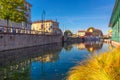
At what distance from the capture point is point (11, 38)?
41.1m

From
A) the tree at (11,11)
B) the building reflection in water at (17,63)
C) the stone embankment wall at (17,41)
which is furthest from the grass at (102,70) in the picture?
the tree at (11,11)

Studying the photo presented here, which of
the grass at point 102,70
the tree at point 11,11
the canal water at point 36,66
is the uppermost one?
the tree at point 11,11

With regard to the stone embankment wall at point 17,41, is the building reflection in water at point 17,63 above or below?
below

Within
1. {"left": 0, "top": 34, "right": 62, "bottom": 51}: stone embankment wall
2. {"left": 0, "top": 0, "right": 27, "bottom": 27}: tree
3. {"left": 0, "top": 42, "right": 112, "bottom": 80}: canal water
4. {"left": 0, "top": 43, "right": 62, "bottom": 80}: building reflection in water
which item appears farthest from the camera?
{"left": 0, "top": 0, "right": 27, "bottom": 27}: tree

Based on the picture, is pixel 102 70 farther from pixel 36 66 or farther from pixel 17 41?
pixel 17 41

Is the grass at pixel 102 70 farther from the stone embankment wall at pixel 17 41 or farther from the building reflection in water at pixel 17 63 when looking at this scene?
the stone embankment wall at pixel 17 41

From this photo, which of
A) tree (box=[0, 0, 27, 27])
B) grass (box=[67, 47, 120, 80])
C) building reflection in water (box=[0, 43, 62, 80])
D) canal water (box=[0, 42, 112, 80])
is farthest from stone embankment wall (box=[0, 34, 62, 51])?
grass (box=[67, 47, 120, 80])

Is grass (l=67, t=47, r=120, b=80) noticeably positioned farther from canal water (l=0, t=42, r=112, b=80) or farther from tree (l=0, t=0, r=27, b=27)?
tree (l=0, t=0, r=27, b=27)

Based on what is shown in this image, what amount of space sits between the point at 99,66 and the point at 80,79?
87 cm

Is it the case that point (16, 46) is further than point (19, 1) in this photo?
No

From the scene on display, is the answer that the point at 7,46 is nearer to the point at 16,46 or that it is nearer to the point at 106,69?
the point at 16,46

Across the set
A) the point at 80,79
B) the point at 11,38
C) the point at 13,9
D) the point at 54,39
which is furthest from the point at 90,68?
the point at 54,39

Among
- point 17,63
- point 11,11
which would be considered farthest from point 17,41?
point 17,63

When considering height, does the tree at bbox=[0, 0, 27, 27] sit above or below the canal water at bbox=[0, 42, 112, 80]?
above
